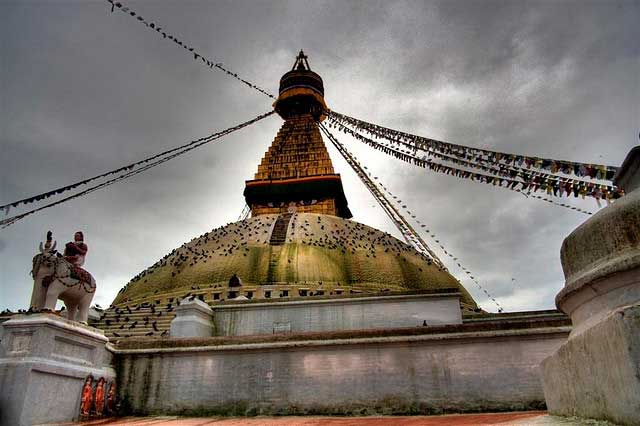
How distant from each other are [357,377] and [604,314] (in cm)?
680

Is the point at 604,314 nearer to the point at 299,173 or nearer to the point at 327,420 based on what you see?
the point at 327,420

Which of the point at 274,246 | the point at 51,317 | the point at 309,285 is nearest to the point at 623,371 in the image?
the point at 51,317

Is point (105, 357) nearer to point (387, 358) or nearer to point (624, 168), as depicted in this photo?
point (387, 358)

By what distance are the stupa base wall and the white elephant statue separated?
2207 mm

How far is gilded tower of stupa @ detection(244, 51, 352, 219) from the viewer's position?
3030 centimetres

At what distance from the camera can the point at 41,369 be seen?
24.9 feet

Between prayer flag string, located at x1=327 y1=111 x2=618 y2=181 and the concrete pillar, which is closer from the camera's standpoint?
the concrete pillar

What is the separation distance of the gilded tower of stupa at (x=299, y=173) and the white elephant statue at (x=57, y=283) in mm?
21143

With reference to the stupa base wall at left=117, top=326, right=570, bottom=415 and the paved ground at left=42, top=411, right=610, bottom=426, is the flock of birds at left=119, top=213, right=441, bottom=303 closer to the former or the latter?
the stupa base wall at left=117, top=326, right=570, bottom=415

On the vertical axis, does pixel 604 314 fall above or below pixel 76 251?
below

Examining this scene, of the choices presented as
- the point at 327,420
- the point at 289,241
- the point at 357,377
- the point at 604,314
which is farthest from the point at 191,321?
the point at 604,314

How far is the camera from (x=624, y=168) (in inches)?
137

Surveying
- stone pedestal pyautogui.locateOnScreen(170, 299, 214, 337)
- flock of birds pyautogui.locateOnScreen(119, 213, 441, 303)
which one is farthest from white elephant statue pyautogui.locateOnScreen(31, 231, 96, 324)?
flock of birds pyautogui.locateOnScreen(119, 213, 441, 303)

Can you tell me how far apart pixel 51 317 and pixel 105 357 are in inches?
80.7
